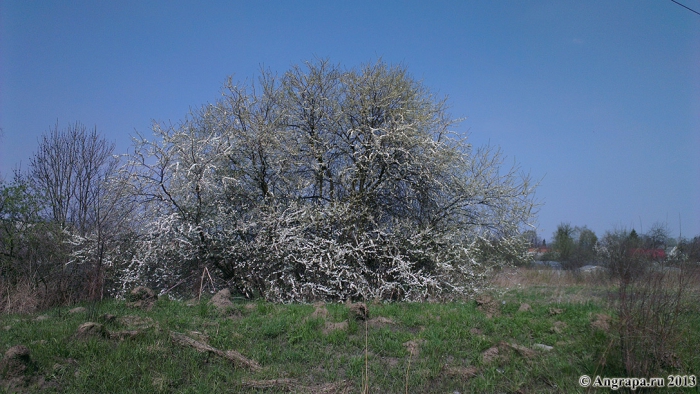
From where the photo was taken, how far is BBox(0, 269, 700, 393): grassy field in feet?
15.9

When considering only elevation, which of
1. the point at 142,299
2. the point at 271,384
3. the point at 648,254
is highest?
the point at 648,254

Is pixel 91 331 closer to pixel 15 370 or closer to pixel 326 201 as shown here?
pixel 15 370

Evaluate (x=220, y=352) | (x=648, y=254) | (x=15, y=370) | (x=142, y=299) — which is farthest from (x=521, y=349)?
(x=142, y=299)

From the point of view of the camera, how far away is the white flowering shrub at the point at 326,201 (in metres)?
10.6

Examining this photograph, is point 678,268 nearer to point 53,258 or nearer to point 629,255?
point 629,255

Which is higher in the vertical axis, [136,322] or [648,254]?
[648,254]

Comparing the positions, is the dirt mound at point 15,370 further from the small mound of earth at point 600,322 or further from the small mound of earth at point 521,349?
the small mound of earth at point 600,322

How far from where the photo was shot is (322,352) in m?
5.67

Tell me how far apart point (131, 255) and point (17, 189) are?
8.73 ft

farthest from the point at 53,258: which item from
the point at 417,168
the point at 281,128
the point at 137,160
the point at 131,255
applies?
the point at 417,168

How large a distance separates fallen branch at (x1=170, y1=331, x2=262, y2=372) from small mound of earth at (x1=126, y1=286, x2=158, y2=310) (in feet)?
8.72

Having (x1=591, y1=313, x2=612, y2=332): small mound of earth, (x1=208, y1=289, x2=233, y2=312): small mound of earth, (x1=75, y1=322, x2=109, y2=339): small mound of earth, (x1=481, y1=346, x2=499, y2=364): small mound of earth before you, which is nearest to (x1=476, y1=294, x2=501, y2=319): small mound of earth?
(x1=591, y1=313, x2=612, y2=332): small mound of earth

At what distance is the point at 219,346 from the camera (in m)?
5.74

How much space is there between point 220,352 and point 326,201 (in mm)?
6620
